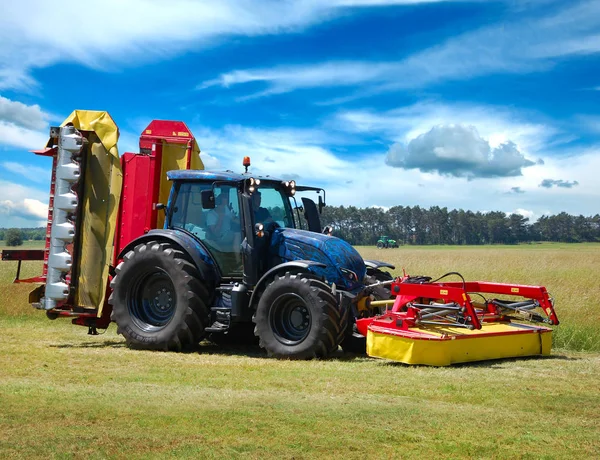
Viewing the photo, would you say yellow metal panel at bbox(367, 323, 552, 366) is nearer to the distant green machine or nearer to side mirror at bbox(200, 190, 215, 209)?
side mirror at bbox(200, 190, 215, 209)

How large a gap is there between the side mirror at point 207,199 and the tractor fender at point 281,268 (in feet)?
4.24

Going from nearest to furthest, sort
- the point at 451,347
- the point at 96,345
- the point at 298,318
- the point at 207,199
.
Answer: the point at 451,347, the point at 298,318, the point at 207,199, the point at 96,345

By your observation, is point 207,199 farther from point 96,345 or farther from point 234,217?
point 96,345

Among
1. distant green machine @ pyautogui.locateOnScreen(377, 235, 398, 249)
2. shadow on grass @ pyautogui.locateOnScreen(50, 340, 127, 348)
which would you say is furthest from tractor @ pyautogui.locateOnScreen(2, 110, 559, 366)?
distant green machine @ pyautogui.locateOnScreen(377, 235, 398, 249)

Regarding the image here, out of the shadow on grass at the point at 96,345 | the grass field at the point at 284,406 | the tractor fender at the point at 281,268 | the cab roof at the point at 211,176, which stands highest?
the cab roof at the point at 211,176

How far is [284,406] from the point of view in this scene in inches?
269

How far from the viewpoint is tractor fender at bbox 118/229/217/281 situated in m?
10.9

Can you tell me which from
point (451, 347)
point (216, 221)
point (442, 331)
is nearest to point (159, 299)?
point (216, 221)

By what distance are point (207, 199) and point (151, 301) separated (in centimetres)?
215

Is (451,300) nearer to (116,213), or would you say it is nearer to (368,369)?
(368,369)

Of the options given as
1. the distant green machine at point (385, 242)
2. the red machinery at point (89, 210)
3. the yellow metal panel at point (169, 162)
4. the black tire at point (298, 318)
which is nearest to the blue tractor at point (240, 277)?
the black tire at point (298, 318)

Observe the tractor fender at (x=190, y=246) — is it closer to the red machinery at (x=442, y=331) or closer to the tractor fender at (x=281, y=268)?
the tractor fender at (x=281, y=268)

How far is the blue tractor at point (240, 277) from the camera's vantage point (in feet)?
33.1

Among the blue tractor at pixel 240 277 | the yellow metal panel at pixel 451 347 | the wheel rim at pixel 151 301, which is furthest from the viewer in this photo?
the wheel rim at pixel 151 301
